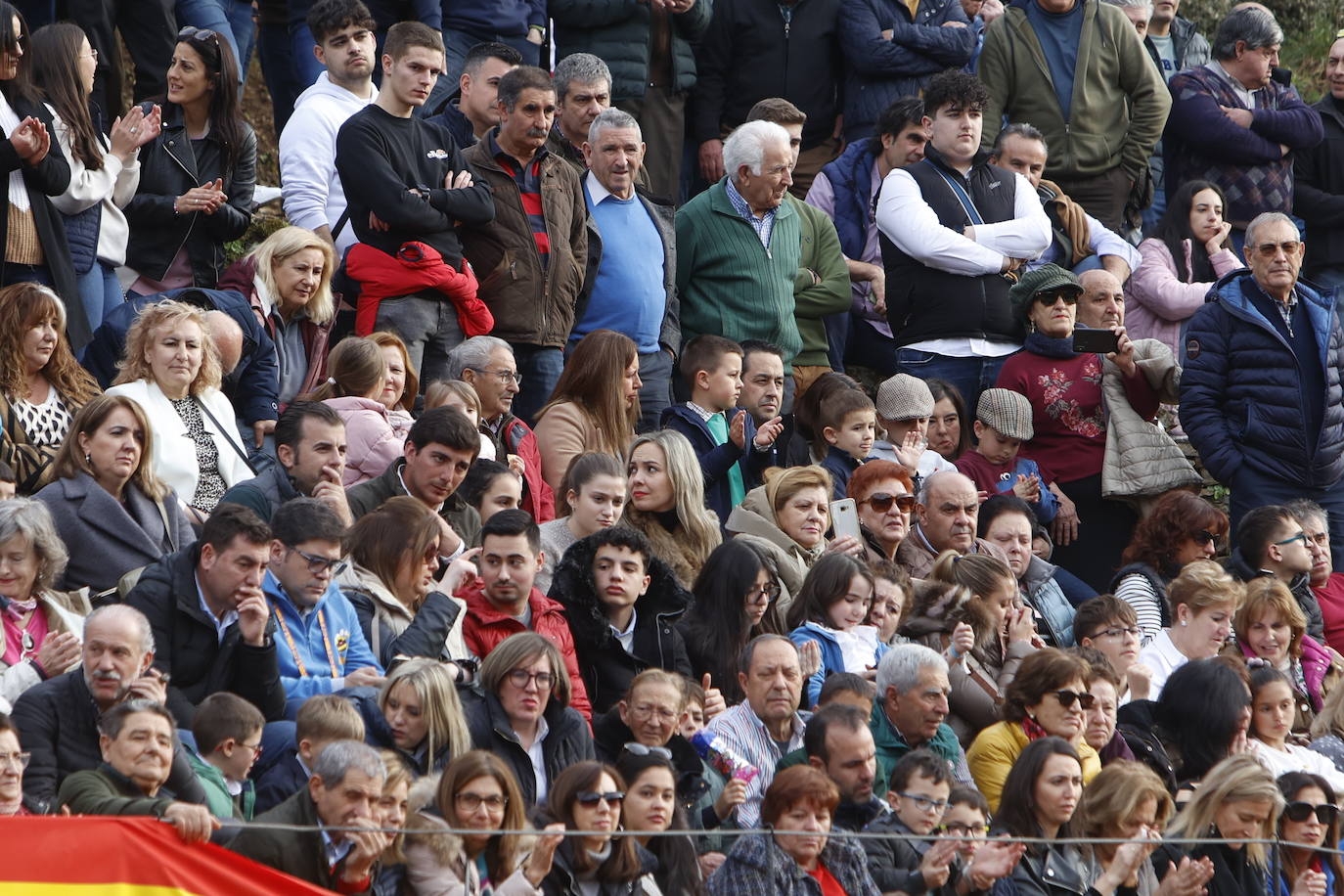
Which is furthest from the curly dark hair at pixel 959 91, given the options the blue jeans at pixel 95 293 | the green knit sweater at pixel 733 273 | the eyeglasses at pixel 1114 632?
the blue jeans at pixel 95 293

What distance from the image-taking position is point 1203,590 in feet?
32.7

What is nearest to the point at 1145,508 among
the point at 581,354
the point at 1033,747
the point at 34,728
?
Result: the point at 581,354

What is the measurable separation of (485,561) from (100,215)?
3105 mm

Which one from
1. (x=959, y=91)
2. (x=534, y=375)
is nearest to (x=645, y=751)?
(x=534, y=375)

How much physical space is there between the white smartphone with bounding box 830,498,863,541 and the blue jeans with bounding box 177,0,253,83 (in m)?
4.13

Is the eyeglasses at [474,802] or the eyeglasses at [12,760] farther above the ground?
the eyeglasses at [12,760]

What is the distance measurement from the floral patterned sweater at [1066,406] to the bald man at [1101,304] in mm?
441

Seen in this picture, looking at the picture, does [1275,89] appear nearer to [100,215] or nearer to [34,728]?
[100,215]

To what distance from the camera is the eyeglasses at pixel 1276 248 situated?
38.4 feet

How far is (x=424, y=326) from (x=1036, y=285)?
3.35 m

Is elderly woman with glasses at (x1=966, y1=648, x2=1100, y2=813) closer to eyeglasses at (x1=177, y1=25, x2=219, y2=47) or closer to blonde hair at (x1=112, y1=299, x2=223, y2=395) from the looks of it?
blonde hair at (x1=112, y1=299, x2=223, y2=395)

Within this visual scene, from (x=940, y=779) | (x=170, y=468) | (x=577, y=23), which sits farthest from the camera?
(x=577, y=23)

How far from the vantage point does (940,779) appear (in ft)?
25.8

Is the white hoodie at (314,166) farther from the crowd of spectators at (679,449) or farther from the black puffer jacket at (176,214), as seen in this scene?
the black puffer jacket at (176,214)
